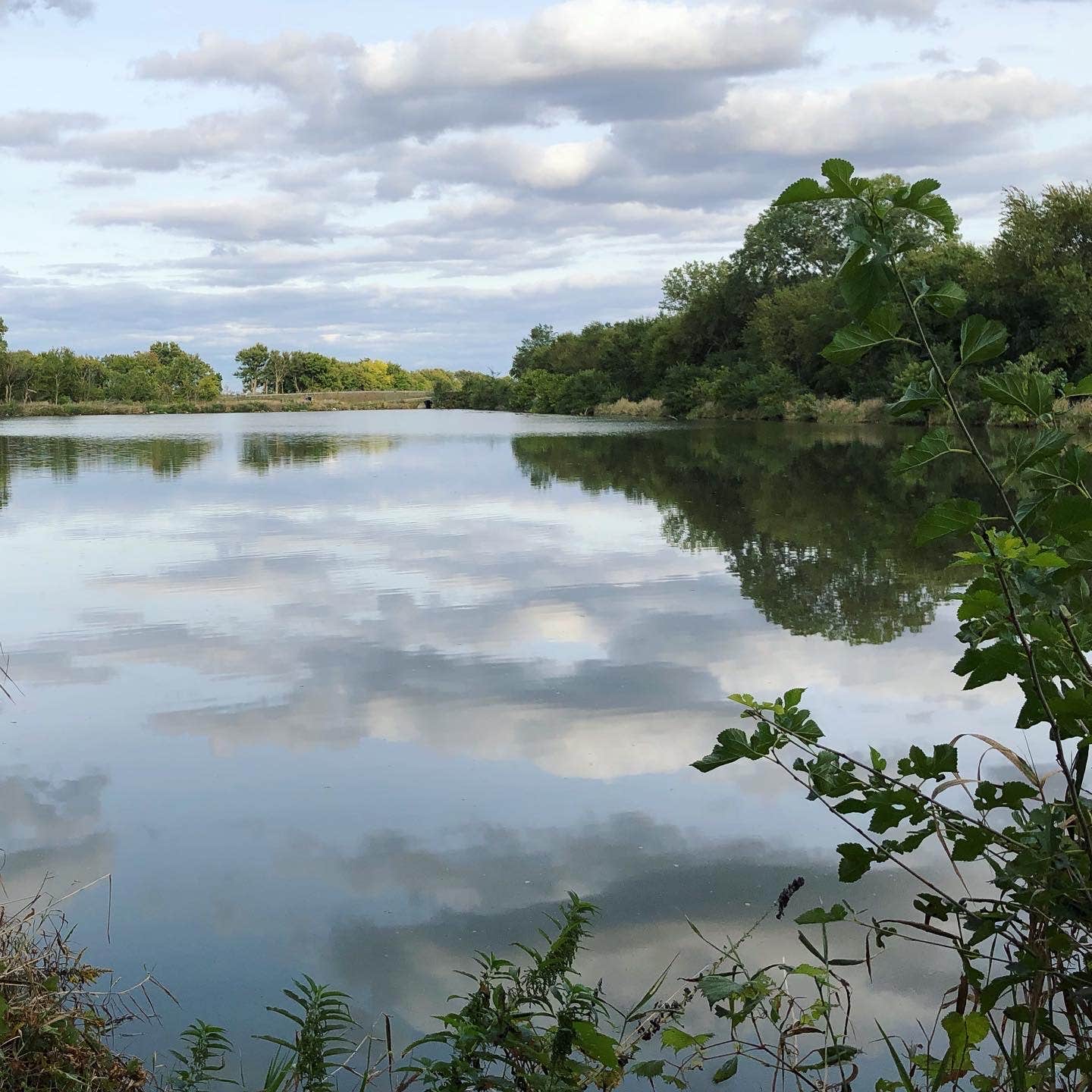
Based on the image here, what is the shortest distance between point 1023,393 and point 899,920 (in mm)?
1144

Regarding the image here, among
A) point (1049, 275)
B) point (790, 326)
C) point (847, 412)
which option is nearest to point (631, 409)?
point (790, 326)

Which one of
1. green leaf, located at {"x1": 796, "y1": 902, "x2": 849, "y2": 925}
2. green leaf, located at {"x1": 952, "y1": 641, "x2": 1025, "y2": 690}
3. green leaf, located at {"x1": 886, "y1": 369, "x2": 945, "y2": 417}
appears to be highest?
green leaf, located at {"x1": 886, "y1": 369, "x2": 945, "y2": 417}

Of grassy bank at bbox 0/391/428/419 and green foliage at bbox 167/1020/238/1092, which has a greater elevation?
grassy bank at bbox 0/391/428/419

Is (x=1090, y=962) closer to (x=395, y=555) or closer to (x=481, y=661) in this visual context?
(x=481, y=661)

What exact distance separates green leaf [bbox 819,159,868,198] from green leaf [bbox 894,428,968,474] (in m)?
0.42

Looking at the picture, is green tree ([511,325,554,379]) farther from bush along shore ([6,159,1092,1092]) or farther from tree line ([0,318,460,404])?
bush along shore ([6,159,1092,1092])

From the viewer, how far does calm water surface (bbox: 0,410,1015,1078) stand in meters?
3.59

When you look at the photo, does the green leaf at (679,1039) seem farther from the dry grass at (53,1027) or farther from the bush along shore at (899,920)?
the dry grass at (53,1027)

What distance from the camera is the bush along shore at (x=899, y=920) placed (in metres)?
1.80

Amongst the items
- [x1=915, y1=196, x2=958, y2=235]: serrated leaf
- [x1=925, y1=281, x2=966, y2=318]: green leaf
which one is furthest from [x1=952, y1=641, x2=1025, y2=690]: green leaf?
[x1=915, y1=196, x2=958, y2=235]: serrated leaf

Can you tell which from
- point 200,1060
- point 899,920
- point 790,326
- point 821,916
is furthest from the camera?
point 790,326

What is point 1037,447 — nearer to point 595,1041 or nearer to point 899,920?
point 899,920

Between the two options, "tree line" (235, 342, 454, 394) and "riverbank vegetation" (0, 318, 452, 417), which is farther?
"tree line" (235, 342, 454, 394)

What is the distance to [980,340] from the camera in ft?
5.82
